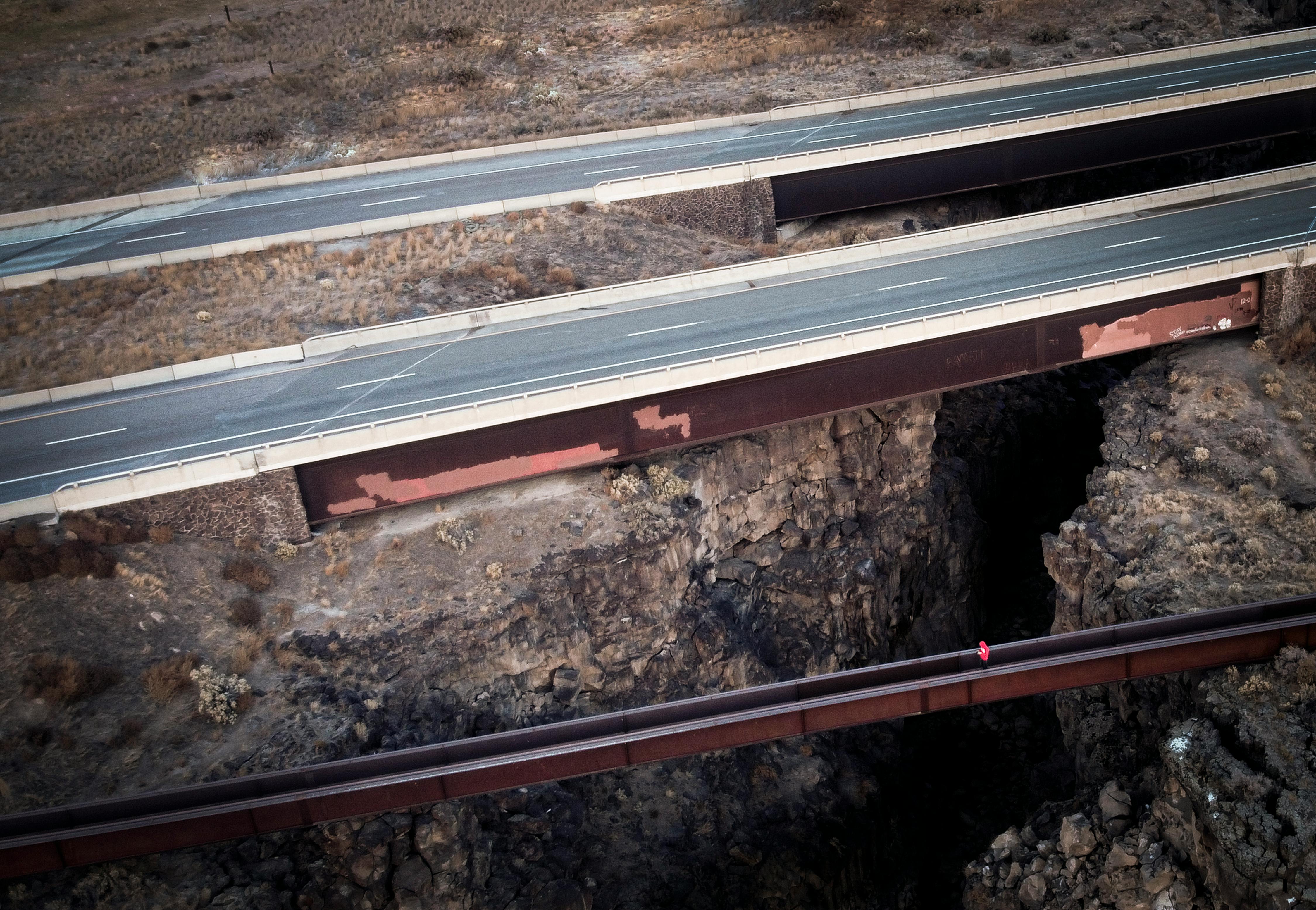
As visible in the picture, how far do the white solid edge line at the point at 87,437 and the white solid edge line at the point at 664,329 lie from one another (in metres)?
14.3

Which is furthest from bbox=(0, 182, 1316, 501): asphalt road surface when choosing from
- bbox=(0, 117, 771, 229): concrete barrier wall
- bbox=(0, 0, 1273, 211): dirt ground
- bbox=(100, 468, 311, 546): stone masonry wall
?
bbox=(0, 0, 1273, 211): dirt ground

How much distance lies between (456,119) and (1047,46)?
95.4ft

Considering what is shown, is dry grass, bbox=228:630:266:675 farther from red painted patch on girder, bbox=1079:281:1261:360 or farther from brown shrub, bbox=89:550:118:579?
red painted patch on girder, bbox=1079:281:1261:360

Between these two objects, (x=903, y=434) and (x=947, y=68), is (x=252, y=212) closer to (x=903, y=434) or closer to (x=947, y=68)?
(x=903, y=434)

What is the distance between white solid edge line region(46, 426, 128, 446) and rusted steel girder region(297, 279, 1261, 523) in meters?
6.44

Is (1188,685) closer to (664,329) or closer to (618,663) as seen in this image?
(618,663)

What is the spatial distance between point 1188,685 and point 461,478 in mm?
17761

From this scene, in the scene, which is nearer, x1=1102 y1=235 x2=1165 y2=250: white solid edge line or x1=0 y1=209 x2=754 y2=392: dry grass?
x1=0 y1=209 x2=754 y2=392: dry grass

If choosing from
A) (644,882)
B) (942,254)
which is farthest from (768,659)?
(942,254)

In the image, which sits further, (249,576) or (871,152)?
(871,152)

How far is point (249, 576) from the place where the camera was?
84.4ft

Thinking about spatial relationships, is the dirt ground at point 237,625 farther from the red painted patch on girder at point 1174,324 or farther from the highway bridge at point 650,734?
the red painted patch on girder at point 1174,324

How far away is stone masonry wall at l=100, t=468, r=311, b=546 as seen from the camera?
26.0 metres

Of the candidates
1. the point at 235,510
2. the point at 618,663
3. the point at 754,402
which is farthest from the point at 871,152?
the point at 235,510
